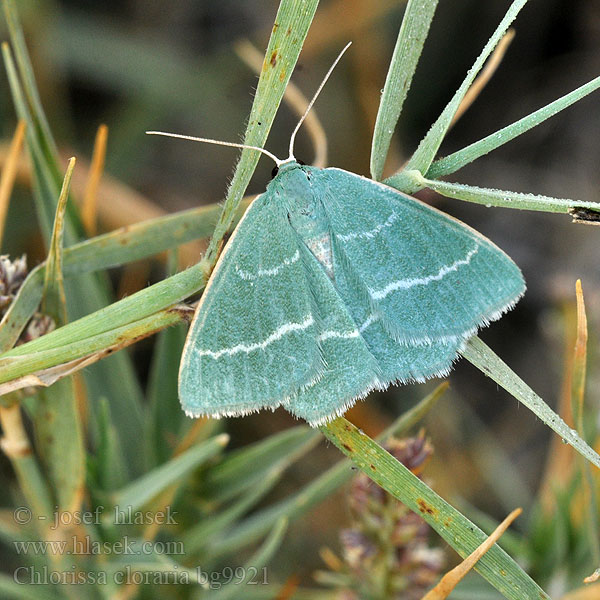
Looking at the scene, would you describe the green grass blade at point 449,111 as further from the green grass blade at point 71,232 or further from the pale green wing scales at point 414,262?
the green grass blade at point 71,232

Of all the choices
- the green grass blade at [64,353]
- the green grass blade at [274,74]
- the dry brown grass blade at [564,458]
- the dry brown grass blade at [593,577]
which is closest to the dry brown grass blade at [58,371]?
the green grass blade at [64,353]

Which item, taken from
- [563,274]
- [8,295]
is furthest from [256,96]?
[563,274]

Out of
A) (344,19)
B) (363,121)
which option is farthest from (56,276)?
(344,19)

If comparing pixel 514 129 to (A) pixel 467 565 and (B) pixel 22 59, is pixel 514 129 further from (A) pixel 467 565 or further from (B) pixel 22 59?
(B) pixel 22 59

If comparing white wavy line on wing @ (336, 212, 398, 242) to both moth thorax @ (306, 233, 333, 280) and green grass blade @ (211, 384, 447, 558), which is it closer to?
moth thorax @ (306, 233, 333, 280)

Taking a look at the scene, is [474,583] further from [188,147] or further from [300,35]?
[188,147]
